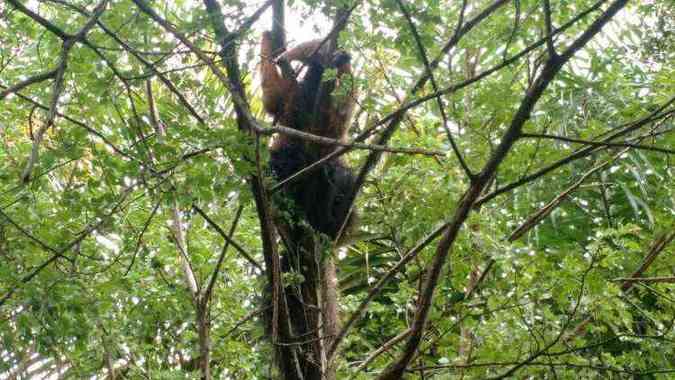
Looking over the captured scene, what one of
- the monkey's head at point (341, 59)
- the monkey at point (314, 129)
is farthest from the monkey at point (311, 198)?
the monkey's head at point (341, 59)

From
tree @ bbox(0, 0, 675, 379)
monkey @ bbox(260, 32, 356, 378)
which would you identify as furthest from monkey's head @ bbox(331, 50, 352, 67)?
tree @ bbox(0, 0, 675, 379)

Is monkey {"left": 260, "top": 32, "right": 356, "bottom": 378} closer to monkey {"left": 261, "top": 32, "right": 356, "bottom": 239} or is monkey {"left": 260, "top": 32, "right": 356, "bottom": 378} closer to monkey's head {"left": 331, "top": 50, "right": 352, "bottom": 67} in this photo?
monkey {"left": 261, "top": 32, "right": 356, "bottom": 239}

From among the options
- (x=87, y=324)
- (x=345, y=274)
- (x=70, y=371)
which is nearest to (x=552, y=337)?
(x=345, y=274)

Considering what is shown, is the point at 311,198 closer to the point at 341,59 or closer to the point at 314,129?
the point at 314,129

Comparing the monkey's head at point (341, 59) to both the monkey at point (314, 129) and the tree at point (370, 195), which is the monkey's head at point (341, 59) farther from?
the tree at point (370, 195)

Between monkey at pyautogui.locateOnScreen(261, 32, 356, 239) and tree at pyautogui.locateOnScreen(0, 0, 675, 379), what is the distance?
22 centimetres

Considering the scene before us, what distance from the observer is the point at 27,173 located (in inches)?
76.8

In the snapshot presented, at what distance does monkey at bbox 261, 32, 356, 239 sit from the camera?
3.96 metres

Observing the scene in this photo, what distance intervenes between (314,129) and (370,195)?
2.10 ft

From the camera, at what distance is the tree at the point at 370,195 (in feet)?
9.32

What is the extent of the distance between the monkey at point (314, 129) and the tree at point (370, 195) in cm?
22

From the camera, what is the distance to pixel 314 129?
4582 millimetres

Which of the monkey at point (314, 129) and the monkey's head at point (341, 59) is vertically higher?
the monkey's head at point (341, 59)

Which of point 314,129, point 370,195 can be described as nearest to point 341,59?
point 314,129
